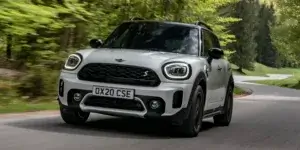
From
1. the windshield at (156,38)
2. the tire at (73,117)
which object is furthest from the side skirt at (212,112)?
the tire at (73,117)

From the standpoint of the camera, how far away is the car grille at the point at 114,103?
799cm

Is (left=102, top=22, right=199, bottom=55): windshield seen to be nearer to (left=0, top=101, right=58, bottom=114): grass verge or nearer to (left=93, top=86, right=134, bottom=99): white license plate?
(left=93, top=86, right=134, bottom=99): white license plate

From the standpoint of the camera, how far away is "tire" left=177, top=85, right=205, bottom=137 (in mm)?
8289

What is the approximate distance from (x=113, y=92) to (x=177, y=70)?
921 mm

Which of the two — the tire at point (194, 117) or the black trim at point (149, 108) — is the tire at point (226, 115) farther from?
the black trim at point (149, 108)

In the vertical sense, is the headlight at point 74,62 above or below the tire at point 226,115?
above

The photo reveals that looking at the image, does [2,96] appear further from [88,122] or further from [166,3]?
[166,3]

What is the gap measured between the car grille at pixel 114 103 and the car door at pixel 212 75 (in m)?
1.55

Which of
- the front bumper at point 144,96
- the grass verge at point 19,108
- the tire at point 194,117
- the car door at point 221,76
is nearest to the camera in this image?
the front bumper at point 144,96

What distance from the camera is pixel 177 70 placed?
8.08 metres

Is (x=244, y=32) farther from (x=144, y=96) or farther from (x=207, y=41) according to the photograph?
(x=144, y=96)

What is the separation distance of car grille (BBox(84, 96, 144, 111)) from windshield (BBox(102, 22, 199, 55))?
138cm

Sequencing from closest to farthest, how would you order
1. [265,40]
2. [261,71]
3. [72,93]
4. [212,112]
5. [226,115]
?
[72,93]
[212,112]
[226,115]
[261,71]
[265,40]

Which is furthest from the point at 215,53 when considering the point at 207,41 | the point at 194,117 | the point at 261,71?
the point at 261,71
